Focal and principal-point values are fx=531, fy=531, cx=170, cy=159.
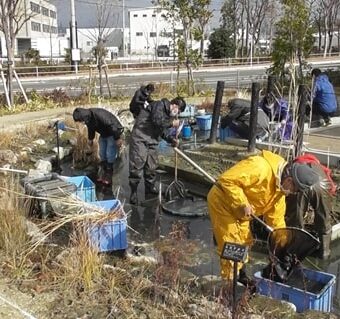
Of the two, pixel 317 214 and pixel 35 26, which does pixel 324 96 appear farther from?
pixel 35 26

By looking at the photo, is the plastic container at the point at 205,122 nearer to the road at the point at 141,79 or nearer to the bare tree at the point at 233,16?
the road at the point at 141,79

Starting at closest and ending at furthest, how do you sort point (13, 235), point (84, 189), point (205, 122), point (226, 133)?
1. point (13, 235)
2. point (84, 189)
3. point (226, 133)
4. point (205, 122)

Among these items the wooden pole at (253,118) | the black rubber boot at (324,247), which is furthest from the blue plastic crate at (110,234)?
the wooden pole at (253,118)

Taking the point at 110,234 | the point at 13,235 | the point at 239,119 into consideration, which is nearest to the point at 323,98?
the point at 239,119

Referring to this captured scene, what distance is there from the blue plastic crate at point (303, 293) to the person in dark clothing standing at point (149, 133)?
3.27 meters

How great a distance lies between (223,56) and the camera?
129 feet

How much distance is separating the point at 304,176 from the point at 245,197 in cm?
61

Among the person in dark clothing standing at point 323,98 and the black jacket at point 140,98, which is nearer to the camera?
the black jacket at point 140,98

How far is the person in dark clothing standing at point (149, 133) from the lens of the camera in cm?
711

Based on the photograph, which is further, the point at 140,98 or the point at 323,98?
the point at 323,98

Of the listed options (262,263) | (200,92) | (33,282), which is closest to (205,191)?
(262,263)

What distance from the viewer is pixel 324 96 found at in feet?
33.3

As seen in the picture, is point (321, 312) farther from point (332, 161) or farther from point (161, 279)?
point (332, 161)

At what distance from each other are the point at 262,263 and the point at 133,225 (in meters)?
1.91
